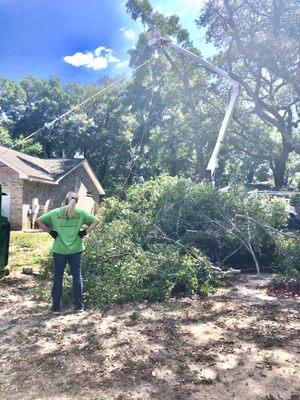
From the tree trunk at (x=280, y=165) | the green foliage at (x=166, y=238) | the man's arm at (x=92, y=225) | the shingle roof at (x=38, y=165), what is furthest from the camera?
the tree trunk at (x=280, y=165)

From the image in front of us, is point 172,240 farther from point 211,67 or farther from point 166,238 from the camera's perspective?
point 211,67

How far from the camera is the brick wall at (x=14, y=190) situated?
1748 cm

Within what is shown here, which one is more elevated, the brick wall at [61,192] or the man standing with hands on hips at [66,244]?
the brick wall at [61,192]

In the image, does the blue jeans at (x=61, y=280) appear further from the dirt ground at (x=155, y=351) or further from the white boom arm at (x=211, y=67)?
the white boom arm at (x=211, y=67)

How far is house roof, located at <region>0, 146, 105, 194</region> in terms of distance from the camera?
57.5 feet

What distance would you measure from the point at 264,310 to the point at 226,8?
10936 mm

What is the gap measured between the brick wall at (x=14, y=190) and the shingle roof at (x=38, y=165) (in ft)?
1.42

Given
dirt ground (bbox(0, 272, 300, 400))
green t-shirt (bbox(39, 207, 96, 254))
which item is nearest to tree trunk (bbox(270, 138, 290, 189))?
dirt ground (bbox(0, 272, 300, 400))

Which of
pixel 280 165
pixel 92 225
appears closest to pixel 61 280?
pixel 92 225

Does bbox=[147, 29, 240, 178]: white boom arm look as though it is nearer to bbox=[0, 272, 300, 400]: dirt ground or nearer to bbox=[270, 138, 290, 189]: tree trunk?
bbox=[0, 272, 300, 400]: dirt ground

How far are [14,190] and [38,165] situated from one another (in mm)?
4019

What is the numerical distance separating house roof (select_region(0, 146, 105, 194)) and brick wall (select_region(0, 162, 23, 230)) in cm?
A: 37

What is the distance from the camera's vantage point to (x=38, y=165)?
21281 millimetres

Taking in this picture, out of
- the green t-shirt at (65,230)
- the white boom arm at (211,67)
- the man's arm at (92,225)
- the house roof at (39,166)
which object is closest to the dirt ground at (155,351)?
the green t-shirt at (65,230)
